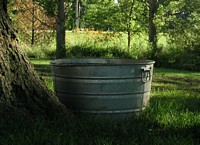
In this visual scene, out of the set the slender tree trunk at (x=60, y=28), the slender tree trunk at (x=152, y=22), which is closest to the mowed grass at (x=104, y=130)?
the slender tree trunk at (x=60, y=28)

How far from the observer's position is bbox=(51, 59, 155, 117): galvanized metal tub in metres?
3.53

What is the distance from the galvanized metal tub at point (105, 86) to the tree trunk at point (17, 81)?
12.5 inches

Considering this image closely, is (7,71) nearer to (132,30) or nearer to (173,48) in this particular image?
(173,48)

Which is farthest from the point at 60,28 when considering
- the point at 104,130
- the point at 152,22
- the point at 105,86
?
the point at 104,130

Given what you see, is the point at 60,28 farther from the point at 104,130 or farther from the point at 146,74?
the point at 104,130

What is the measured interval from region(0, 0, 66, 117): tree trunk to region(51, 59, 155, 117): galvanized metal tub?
319mm

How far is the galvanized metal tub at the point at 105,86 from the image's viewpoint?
353 cm

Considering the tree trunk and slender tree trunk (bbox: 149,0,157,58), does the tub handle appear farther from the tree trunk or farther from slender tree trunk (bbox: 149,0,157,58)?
slender tree trunk (bbox: 149,0,157,58)

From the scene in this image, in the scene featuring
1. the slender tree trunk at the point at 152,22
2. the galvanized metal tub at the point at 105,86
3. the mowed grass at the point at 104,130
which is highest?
the slender tree trunk at the point at 152,22

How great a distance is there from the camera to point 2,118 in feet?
10.1

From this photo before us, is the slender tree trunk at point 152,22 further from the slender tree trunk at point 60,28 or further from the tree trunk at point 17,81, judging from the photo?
the tree trunk at point 17,81

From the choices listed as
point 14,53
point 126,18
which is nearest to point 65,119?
point 14,53

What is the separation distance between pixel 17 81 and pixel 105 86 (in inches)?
31.4

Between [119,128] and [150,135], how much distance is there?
278 millimetres
